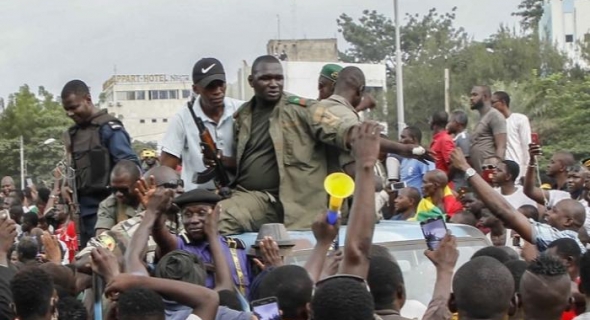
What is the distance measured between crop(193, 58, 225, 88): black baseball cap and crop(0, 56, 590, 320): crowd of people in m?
0.01

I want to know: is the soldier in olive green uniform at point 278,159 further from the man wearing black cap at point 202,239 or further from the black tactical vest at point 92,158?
the black tactical vest at point 92,158

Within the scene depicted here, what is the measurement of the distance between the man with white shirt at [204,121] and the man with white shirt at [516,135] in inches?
202

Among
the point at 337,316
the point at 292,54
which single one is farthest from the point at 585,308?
the point at 292,54

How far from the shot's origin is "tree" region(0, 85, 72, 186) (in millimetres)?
51406

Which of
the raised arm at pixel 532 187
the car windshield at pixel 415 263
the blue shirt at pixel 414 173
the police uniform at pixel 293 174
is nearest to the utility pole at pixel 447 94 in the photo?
the blue shirt at pixel 414 173

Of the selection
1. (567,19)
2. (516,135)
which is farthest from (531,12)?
(516,135)

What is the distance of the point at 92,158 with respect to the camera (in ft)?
29.0

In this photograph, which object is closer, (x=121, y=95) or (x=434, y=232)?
(x=434, y=232)

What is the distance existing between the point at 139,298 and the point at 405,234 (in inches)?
106

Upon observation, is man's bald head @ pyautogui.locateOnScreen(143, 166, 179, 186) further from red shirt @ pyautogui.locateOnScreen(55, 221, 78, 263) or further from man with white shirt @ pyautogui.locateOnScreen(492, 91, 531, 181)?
man with white shirt @ pyautogui.locateOnScreen(492, 91, 531, 181)

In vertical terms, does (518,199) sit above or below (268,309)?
below

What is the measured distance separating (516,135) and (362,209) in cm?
760

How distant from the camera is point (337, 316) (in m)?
4.68

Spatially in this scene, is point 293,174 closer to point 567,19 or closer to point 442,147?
point 442,147
